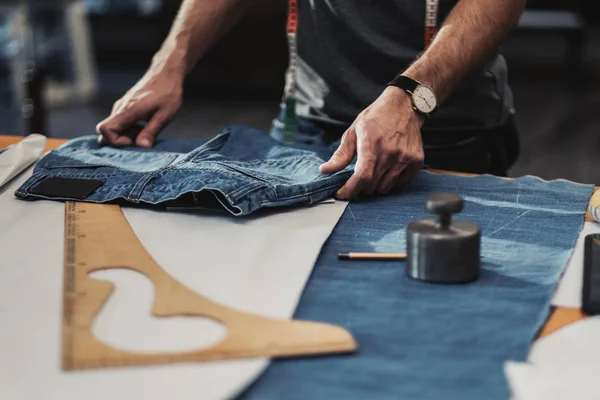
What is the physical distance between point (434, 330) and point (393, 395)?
0.41 feet

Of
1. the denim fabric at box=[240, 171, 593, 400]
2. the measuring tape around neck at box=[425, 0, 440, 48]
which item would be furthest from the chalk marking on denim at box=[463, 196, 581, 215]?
the measuring tape around neck at box=[425, 0, 440, 48]

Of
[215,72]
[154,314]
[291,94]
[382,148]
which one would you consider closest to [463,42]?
[382,148]

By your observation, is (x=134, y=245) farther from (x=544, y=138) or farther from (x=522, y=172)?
(x=544, y=138)

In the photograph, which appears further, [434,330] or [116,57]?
[116,57]

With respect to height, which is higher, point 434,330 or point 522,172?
point 434,330

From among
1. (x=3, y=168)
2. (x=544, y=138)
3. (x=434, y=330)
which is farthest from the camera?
(x=544, y=138)

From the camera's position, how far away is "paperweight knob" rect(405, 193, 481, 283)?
2.94ft

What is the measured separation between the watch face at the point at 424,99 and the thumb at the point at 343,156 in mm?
117

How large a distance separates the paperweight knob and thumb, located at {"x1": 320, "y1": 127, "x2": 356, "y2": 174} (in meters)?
0.29

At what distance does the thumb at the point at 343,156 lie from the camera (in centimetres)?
119

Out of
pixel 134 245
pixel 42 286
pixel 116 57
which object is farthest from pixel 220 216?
pixel 116 57

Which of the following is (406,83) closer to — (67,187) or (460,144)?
(460,144)

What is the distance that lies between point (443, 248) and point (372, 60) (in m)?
0.67

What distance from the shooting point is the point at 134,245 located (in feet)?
3.34
